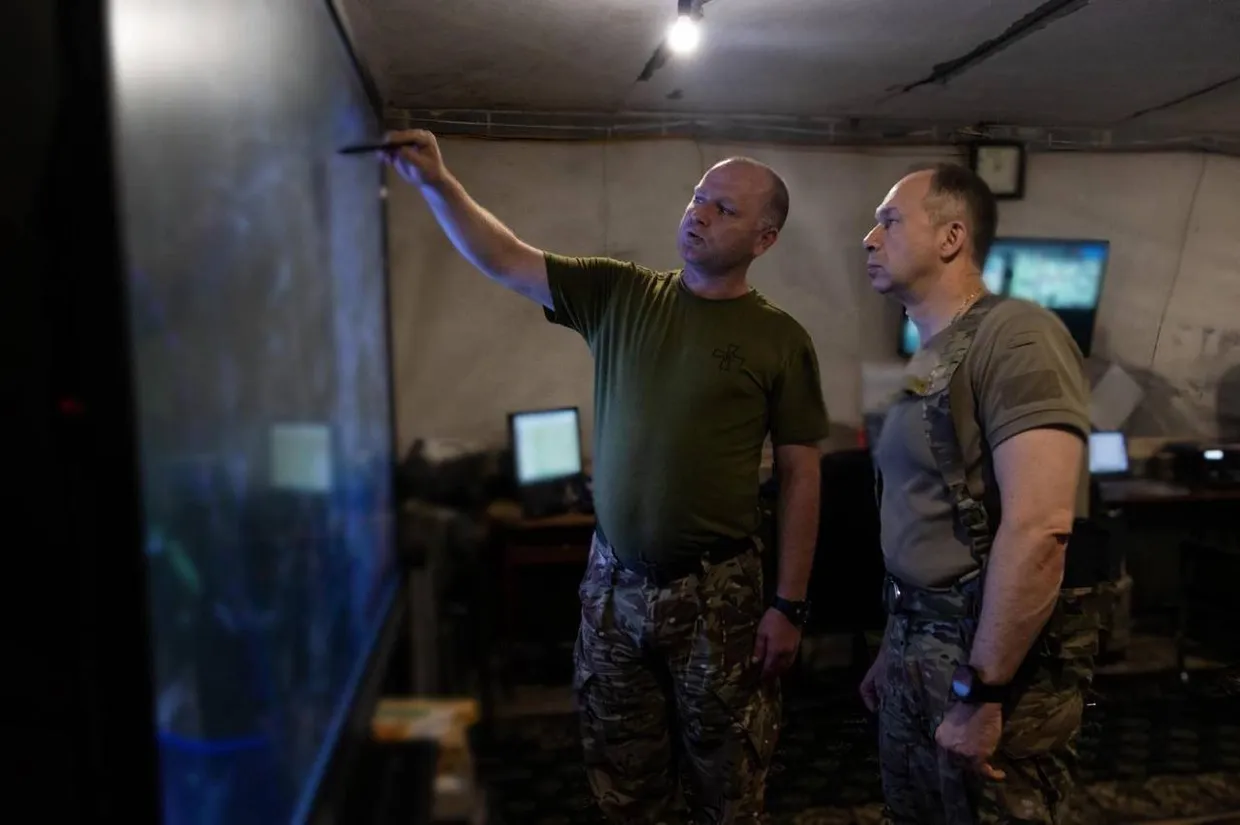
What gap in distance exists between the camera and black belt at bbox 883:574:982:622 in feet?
4.13

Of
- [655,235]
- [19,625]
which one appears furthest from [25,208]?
[655,235]

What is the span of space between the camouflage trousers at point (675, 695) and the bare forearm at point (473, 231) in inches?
21.4

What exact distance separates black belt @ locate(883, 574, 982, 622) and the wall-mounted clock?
7.97 feet

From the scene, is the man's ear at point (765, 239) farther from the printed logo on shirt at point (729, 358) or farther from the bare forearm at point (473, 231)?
the bare forearm at point (473, 231)

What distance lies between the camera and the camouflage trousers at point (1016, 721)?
1244 millimetres

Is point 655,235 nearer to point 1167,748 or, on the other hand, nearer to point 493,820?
point 493,820

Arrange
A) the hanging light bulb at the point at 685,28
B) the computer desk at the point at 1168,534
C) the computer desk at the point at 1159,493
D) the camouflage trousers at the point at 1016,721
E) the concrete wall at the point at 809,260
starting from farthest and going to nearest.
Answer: the computer desk at the point at 1168,534 → the computer desk at the point at 1159,493 → the concrete wall at the point at 809,260 → the hanging light bulb at the point at 685,28 → the camouflage trousers at the point at 1016,721

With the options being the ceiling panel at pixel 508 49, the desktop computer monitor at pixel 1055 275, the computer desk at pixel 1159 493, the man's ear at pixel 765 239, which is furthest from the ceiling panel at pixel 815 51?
the computer desk at pixel 1159 493

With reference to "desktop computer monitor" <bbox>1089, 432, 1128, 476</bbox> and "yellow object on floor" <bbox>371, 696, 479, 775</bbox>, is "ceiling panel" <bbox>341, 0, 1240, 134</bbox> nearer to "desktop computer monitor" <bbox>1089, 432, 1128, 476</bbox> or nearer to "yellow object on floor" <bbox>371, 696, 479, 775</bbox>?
"desktop computer monitor" <bbox>1089, 432, 1128, 476</bbox>

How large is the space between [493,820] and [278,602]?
4.64 feet

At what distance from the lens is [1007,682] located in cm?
120

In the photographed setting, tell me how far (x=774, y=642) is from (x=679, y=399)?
1.56 feet

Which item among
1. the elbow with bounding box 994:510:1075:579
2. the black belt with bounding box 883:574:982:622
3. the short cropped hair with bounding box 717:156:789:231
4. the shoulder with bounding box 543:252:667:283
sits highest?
the short cropped hair with bounding box 717:156:789:231

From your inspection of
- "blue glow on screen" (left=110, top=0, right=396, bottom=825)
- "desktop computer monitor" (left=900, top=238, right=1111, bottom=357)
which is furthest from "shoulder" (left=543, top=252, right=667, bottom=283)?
"desktop computer monitor" (left=900, top=238, right=1111, bottom=357)
